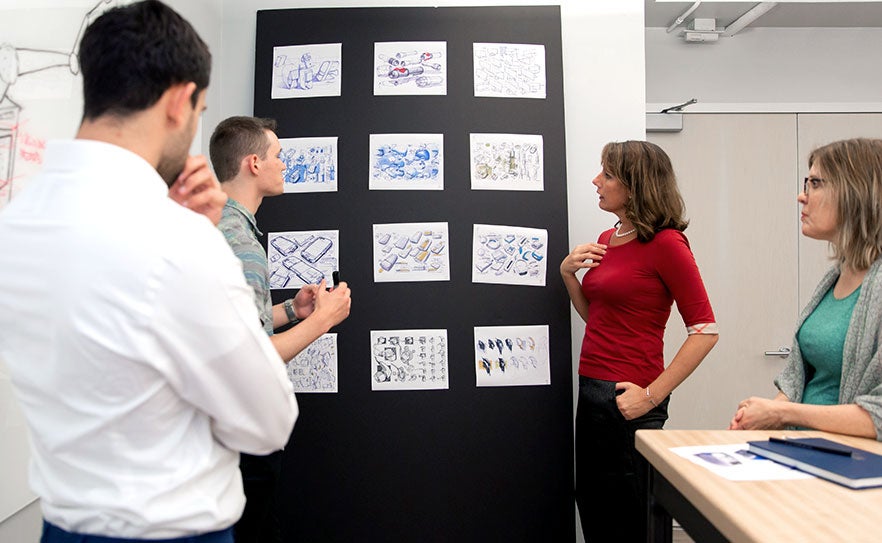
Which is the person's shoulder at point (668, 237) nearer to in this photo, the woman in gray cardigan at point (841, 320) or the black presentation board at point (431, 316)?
the woman in gray cardigan at point (841, 320)

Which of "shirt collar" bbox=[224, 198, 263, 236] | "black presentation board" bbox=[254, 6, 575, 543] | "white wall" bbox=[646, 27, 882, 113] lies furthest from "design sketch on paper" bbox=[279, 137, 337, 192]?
"white wall" bbox=[646, 27, 882, 113]

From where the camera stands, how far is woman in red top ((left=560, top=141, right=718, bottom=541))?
2.24 m

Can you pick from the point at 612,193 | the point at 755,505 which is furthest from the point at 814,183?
the point at 755,505

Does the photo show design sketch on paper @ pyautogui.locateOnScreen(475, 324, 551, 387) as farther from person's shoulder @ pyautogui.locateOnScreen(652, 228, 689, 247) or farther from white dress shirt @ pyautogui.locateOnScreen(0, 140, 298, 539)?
white dress shirt @ pyautogui.locateOnScreen(0, 140, 298, 539)

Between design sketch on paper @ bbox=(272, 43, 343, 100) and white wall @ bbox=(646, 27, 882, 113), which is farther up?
white wall @ bbox=(646, 27, 882, 113)

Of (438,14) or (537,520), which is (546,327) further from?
(438,14)

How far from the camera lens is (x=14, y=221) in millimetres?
976

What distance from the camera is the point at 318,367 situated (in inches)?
109

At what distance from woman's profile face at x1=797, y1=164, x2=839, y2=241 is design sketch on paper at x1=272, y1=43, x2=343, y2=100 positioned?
182 cm

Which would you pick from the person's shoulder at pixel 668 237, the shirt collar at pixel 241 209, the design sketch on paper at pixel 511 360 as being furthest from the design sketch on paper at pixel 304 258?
the person's shoulder at pixel 668 237

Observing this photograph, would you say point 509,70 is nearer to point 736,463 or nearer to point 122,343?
point 736,463

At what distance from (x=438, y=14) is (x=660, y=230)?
53.0 inches

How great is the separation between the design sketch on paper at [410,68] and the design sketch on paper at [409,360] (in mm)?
1010

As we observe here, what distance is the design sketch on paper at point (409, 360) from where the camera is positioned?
2775 mm
